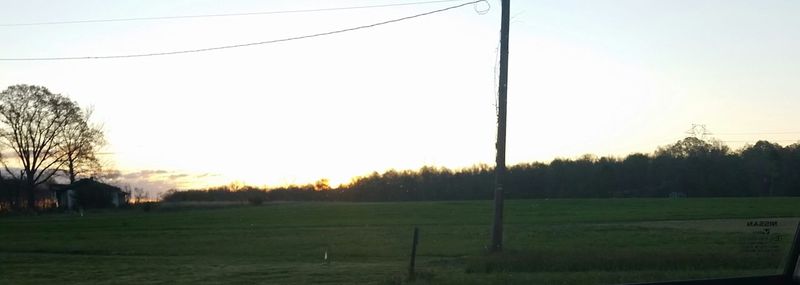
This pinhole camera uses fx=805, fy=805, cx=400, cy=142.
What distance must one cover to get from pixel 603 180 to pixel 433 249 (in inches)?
2254

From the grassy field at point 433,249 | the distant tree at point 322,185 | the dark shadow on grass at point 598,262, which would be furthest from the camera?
the distant tree at point 322,185

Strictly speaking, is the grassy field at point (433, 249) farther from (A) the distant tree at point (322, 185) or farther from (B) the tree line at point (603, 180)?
(A) the distant tree at point (322, 185)

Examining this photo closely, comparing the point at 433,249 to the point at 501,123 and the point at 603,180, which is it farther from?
the point at 603,180

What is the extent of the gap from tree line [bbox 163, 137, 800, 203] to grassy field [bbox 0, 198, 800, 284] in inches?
139

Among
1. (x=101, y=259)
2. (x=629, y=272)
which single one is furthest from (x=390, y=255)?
(x=629, y=272)

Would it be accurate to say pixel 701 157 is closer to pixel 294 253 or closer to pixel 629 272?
pixel 294 253

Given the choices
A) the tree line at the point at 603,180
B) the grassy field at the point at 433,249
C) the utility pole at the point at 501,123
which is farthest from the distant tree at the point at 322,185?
the utility pole at the point at 501,123

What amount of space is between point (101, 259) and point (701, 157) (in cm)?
4909

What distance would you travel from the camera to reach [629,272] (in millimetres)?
16656

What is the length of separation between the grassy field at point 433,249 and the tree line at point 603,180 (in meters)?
Result: 3.54

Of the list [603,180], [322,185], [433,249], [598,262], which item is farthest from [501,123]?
[322,185]

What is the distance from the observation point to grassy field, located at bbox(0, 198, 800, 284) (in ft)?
54.2

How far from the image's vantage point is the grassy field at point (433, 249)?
16.5 m

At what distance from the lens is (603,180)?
278ft
